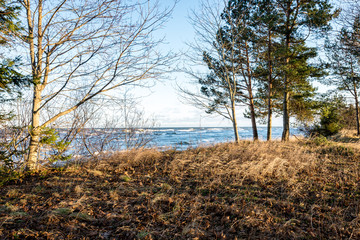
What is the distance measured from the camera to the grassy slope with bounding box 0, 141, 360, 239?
327 cm

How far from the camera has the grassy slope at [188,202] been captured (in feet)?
10.7

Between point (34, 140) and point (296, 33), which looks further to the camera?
point (296, 33)

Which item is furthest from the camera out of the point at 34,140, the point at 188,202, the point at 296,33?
the point at 296,33

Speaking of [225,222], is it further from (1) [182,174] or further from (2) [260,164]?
(2) [260,164]

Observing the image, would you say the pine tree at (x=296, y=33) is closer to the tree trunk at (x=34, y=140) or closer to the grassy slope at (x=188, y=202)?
the grassy slope at (x=188, y=202)

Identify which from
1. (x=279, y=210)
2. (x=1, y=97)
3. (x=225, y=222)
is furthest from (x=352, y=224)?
(x=1, y=97)

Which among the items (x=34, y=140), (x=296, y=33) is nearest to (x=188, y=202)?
(x=34, y=140)

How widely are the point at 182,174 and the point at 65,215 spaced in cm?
302

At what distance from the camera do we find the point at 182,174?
5.80 meters

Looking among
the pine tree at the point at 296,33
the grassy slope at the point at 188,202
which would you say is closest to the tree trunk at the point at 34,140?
the grassy slope at the point at 188,202

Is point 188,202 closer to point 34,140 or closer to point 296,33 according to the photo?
point 34,140

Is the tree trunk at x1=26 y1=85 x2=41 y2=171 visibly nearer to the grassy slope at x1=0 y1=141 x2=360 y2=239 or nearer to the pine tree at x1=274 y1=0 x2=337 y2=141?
the grassy slope at x1=0 y1=141 x2=360 y2=239

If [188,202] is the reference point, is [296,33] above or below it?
above

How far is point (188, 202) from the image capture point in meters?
4.11
